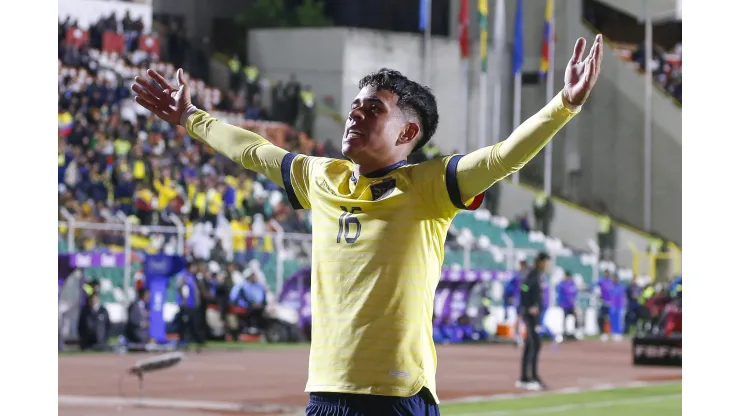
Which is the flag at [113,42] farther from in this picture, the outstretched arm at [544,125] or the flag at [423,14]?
the outstretched arm at [544,125]

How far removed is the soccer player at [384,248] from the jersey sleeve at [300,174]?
0.07m

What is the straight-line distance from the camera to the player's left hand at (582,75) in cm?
369

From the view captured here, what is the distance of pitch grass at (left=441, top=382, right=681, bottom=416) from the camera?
11766 mm

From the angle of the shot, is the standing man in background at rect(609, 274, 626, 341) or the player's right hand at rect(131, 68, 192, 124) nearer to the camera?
the player's right hand at rect(131, 68, 192, 124)

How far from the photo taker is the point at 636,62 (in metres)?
36.2

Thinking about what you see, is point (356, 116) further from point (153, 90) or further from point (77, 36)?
point (77, 36)

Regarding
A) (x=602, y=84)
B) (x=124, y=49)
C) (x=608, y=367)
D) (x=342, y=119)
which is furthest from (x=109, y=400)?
(x=602, y=84)

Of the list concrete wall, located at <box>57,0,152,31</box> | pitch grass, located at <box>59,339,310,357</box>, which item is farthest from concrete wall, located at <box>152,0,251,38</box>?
pitch grass, located at <box>59,339,310,357</box>

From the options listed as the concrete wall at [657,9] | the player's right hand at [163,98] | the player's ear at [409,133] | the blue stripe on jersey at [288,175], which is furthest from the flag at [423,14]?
the player's ear at [409,133]

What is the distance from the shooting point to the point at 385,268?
3.97 m

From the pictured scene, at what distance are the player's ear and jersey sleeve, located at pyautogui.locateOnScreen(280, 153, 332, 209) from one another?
0.26 metres

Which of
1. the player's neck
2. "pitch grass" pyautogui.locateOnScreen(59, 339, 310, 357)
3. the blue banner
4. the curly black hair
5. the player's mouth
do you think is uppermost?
the curly black hair

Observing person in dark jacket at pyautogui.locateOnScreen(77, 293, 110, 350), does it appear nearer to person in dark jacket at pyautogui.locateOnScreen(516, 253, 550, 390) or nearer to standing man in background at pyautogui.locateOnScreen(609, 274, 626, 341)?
person in dark jacket at pyautogui.locateOnScreen(516, 253, 550, 390)
